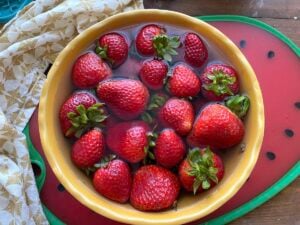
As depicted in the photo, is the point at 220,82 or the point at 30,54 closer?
the point at 220,82

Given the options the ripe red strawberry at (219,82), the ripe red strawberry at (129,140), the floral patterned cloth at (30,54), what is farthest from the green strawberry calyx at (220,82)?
the floral patterned cloth at (30,54)

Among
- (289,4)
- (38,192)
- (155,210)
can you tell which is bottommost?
(38,192)

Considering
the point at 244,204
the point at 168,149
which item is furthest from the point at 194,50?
the point at 244,204

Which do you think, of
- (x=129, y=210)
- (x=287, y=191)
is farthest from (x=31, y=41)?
(x=287, y=191)

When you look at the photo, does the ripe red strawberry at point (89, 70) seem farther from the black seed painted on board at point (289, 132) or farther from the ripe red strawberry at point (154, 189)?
the black seed painted on board at point (289, 132)

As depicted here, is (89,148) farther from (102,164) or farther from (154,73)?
(154,73)

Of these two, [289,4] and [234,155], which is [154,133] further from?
[289,4]
